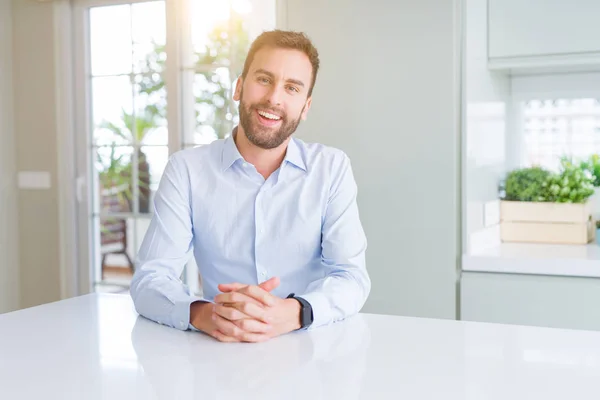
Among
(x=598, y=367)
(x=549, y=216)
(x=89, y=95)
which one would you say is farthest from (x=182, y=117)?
(x=598, y=367)

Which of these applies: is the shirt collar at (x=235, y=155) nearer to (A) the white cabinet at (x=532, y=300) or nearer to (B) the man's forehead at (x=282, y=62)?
(B) the man's forehead at (x=282, y=62)

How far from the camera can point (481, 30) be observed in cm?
277

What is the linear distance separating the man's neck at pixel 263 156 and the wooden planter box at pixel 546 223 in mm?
1388

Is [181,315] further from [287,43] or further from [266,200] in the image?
[287,43]

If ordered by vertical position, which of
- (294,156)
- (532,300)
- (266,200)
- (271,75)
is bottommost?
(532,300)

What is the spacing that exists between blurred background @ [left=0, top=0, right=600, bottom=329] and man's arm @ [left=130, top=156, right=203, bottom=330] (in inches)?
40.8

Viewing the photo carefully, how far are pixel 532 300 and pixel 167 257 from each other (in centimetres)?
143

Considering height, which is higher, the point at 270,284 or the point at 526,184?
the point at 526,184

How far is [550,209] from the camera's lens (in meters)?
2.90

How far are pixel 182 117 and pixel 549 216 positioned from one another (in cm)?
189

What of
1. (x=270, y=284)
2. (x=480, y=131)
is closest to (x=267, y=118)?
(x=270, y=284)

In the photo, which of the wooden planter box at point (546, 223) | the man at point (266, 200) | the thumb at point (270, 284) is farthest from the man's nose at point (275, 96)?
the wooden planter box at point (546, 223)

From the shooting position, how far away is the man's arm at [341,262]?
1517 millimetres

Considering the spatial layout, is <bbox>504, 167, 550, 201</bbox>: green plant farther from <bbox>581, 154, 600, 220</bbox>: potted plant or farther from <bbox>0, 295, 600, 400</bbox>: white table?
<bbox>0, 295, 600, 400</bbox>: white table
